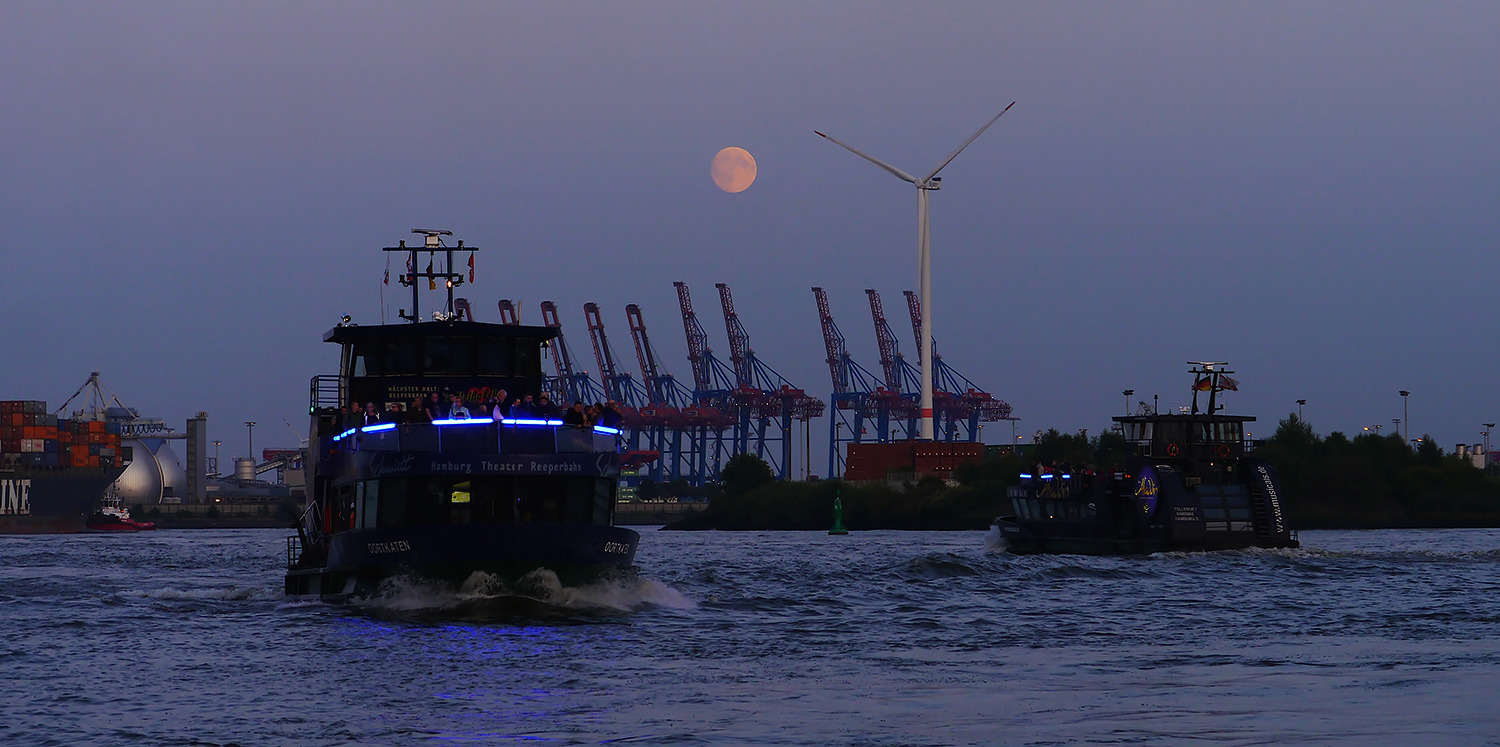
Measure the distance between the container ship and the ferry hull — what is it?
514ft

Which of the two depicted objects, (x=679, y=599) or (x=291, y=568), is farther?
(x=291, y=568)

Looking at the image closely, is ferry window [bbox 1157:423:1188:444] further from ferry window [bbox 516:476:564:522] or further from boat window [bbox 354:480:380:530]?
boat window [bbox 354:480:380:530]

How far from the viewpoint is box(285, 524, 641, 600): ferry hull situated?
36406mm

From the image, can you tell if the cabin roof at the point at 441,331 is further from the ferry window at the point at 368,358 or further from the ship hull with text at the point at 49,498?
the ship hull with text at the point at 49,498

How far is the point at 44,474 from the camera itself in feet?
609

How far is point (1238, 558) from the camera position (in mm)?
72875

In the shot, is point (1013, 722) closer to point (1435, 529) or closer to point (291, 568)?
point (291, 568)

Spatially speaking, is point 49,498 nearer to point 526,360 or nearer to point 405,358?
point 405,358

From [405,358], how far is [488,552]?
1052cm

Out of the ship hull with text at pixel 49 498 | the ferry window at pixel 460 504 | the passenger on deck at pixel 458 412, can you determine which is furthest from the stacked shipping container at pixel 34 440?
the ferry window at pixel 460 504

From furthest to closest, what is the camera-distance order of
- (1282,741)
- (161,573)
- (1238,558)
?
(1238,558), (161,573), (1282,741)

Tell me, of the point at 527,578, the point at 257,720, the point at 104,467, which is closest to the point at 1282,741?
the point at 257,720

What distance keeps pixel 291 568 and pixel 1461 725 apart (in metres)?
35.7

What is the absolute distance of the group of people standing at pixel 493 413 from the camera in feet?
123
